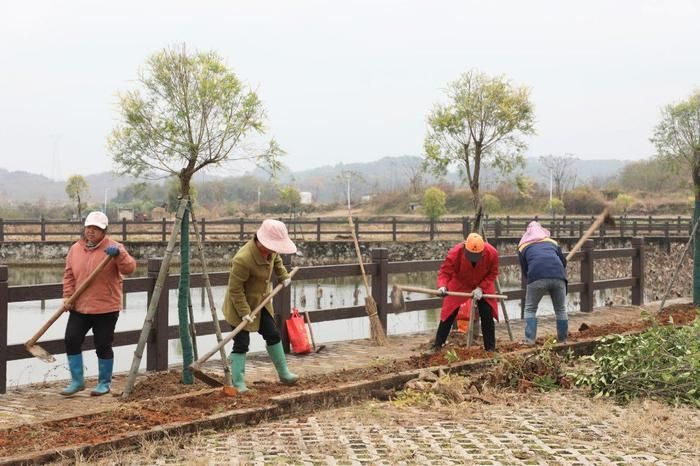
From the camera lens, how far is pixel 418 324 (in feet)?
57.0

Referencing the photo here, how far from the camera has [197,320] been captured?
18.9m

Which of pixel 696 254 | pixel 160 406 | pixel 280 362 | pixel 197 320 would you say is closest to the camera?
pixel 160 406

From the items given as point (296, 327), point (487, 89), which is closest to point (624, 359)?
point (296, 327)

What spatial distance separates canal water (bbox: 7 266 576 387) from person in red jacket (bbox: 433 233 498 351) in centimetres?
165

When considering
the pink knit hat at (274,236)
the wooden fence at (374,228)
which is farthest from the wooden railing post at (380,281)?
the wooden fence at (374,228)

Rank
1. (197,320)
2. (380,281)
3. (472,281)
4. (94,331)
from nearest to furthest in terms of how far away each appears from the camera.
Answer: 1. (94,331)
2. (472,281)
3. (380,281)
4. (197,320)

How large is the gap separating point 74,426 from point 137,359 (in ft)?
4.32

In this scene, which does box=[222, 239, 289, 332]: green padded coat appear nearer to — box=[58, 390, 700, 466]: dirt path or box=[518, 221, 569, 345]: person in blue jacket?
box=[58, 390, 700, 466]: dirt path

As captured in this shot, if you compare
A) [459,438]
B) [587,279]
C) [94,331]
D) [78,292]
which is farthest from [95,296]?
[587,279]

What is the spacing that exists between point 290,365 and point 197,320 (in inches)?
406

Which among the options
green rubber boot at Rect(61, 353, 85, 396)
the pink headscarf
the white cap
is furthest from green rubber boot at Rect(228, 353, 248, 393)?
the pink headscarf

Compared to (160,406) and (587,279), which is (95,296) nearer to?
(160,406)

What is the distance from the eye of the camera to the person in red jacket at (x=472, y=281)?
29.7 feet

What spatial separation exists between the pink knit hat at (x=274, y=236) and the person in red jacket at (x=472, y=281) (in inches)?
97.8
